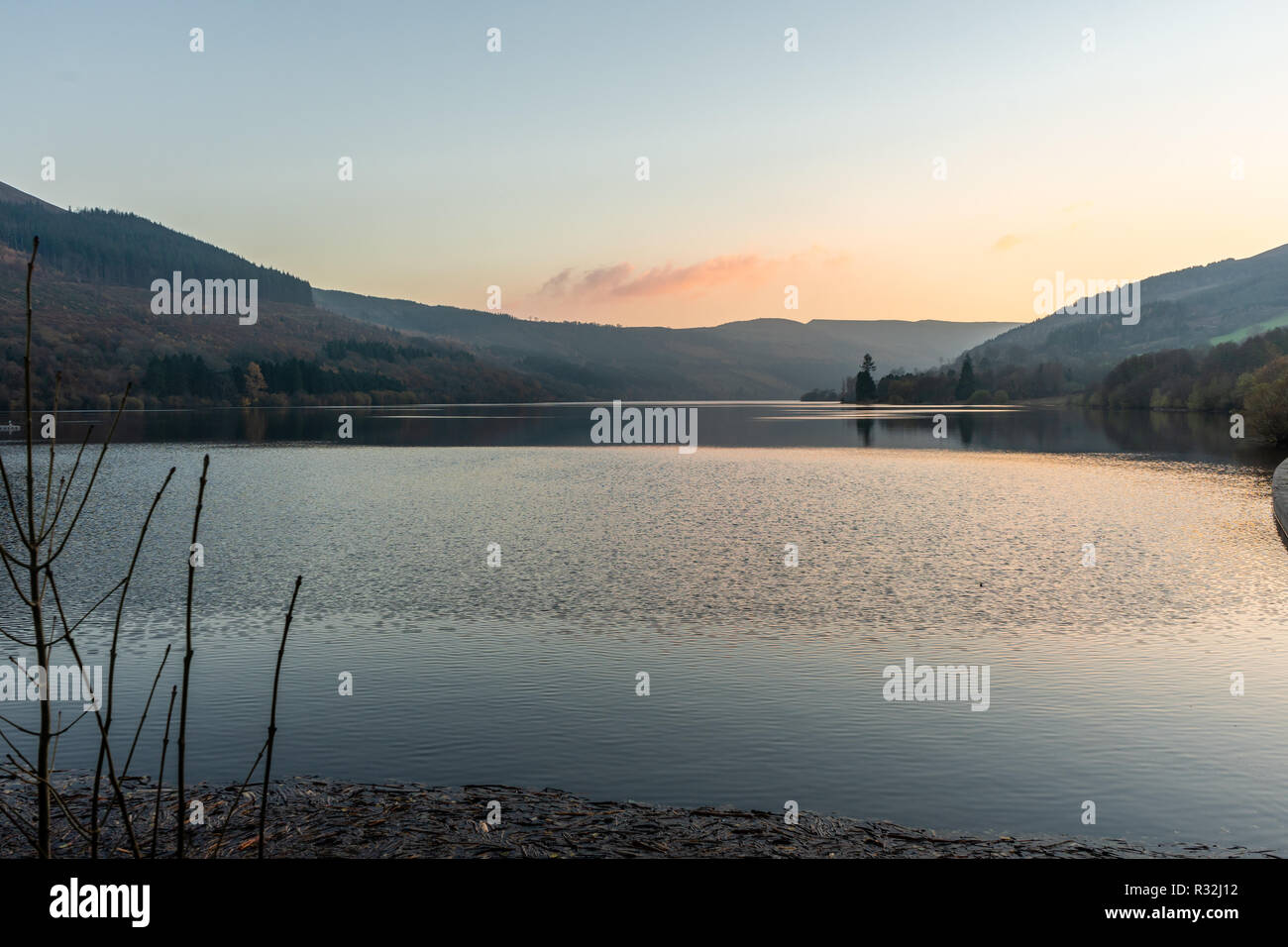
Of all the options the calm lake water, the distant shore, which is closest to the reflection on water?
the calm lake water

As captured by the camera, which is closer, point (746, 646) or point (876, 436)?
point (746, 646)

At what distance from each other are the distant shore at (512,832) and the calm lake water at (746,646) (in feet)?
2.15

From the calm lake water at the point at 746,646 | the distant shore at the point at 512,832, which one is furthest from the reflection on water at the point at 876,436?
the distant shore at the point at 512,832

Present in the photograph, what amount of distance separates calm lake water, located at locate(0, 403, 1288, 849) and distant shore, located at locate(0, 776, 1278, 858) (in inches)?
25.8

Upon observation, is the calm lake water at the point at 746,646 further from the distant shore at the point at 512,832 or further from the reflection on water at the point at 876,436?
the reflection on water at the point at 876,436

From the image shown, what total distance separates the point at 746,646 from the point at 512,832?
29.5ft

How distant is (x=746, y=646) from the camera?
1820 centimetres

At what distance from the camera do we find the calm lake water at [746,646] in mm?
11883

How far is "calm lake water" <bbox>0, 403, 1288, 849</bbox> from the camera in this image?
11.9m

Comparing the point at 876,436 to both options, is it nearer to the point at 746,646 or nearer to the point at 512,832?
the point at 746,646

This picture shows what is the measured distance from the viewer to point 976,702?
48.7 ft

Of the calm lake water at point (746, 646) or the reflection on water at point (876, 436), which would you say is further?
the reflection on water at point (876, 436)

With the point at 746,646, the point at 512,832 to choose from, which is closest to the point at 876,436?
the point at 746,646

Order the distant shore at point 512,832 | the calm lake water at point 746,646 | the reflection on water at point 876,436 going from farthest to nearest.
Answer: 1. the reflection on water at point 876,436
2. the calm lake water at point 746,646
3. the distant shore at point 512,832
